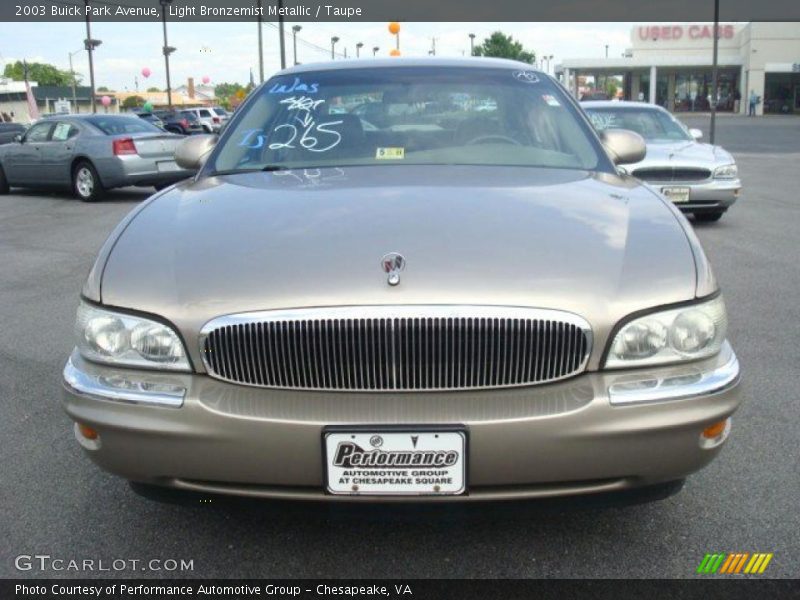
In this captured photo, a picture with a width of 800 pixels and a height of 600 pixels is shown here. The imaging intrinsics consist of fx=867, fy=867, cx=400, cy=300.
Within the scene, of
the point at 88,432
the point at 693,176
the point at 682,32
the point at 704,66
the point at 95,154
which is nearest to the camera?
the point at 88,432

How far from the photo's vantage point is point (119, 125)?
46.4 feet

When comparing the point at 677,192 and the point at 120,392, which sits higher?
the point at 120,392

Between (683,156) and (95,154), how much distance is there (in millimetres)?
8907

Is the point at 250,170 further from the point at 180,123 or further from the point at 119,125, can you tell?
the point at 180,123

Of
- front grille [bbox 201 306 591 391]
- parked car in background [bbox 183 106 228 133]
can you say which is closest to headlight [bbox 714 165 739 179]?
front grille [bbox 201 306 591 391]

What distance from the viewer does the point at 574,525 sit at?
112 inches

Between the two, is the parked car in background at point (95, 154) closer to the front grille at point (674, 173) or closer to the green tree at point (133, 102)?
the front grille at point (674, 173)

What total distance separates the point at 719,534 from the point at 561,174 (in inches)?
55.8

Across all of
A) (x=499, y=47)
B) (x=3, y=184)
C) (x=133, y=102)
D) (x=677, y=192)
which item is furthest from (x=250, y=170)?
(x=133, y=102)

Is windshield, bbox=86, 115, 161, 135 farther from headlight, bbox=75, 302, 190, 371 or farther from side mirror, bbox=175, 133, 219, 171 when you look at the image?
headlight, bbox=75, 302, 190, 371

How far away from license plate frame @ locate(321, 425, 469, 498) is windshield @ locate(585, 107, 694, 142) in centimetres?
926

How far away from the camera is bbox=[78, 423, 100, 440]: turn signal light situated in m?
2.42
